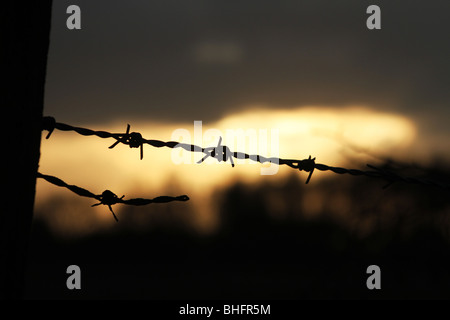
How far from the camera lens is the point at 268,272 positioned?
44.6m

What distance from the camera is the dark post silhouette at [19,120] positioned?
2062 millimetres

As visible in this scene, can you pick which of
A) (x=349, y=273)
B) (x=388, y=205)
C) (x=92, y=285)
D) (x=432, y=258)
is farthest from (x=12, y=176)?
(x=92, y=285)

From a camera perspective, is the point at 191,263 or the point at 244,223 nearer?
the point at 244,223

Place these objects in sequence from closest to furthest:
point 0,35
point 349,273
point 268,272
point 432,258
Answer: point 0,35 → point 432,258 → point 349,273 → point 268,272

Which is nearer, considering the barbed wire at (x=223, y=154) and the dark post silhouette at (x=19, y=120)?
the dark post silhouette at (x=19, y=120)

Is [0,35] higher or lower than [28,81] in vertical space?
higher

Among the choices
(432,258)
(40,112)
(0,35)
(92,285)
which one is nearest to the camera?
(0,35)

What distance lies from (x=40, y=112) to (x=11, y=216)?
0.40 metres

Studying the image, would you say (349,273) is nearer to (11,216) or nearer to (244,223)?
(244,223)

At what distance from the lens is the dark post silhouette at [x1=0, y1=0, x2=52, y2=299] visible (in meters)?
2.06

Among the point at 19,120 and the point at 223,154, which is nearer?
the point at 19,120

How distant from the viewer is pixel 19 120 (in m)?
2.10

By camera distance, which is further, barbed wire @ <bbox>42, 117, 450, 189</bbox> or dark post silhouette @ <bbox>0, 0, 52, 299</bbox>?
barbed wire @ <bbox>42, 117, 450, 189</bbox>

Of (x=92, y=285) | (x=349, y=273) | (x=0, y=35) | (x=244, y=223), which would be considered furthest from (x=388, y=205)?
(x=92, y=285)
